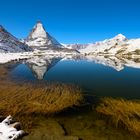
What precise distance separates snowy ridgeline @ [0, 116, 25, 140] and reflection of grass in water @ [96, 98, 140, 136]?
954cm

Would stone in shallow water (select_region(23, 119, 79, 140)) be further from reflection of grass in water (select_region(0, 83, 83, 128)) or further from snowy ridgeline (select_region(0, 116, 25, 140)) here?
reflection of grass in water (select_region(0, 83, 83, 128))

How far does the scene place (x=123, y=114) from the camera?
2672cm

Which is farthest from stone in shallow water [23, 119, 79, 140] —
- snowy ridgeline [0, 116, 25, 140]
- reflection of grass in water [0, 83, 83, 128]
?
reflection of grass in water [0, 83, 83, 128]

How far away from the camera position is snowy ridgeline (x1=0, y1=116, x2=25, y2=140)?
2002 cm

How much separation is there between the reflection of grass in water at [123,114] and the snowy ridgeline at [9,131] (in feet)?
31.3

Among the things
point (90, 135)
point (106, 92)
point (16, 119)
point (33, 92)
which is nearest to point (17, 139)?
point (16, 119)

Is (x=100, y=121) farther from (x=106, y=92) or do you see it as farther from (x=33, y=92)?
(x=106, y=92)

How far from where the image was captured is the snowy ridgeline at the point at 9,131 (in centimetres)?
2002

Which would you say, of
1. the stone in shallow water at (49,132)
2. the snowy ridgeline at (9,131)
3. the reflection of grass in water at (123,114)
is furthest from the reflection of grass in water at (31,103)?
the reflection of grass in water at (123,114)

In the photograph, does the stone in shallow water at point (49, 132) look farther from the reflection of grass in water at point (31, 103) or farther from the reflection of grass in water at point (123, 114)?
the reflection of grass in water at point (123, 114)

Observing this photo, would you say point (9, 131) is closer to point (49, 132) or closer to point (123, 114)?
point (49, 132)

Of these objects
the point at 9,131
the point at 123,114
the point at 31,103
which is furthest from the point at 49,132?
the point at 123,114

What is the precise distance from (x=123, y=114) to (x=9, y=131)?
12023 mm

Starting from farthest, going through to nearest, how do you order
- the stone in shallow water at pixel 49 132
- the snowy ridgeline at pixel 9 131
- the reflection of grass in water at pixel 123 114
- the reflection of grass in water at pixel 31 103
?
1. the reflection of grass in water at pixel 31 103
2. the reflection of grass in water at pixel 123 114
3. the stone in shallow water at pixel 49 132
4. the snowy ridgeline at pixel 9 131
